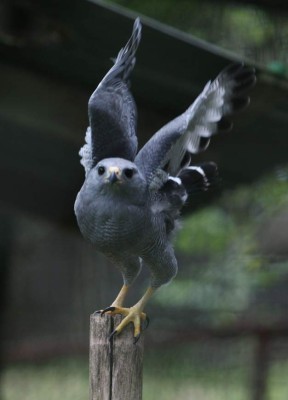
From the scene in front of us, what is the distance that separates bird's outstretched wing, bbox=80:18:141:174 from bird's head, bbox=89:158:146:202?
0.12 metres

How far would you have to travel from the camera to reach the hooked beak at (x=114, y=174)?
2656 mm

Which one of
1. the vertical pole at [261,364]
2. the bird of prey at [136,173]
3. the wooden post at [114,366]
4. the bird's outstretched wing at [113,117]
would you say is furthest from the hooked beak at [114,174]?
the vertical pole at [261,364]

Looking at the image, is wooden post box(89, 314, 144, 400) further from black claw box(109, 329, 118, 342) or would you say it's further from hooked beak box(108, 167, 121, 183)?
hooked beak box(108, 167, 121, 183)

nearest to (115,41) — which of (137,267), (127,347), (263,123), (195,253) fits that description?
(263,123)

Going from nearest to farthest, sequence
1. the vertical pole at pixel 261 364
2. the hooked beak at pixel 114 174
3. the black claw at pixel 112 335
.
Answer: the hooked beak at pixel 114 174 → the black claw at pixel 112 335 → the vertical pole at pixel 261 364

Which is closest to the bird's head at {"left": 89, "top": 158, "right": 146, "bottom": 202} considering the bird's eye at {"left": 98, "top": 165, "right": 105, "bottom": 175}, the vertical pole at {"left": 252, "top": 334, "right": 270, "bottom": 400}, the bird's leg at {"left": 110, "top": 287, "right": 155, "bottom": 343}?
the bird's eye at {"left": 98, "top": 165, "right": 105, "bottom": 175}

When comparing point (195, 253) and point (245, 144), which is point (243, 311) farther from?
point (245, 144)

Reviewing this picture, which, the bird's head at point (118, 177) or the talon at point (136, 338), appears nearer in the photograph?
the bird's head at point (118, 177)

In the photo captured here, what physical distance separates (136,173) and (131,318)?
0.47m

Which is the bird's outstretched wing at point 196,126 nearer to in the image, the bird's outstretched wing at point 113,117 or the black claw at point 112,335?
the bird's outstretched wing at point 113,117

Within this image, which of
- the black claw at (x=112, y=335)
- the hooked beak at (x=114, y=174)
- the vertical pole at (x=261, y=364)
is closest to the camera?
the hooked beak at (x=114, y=174)

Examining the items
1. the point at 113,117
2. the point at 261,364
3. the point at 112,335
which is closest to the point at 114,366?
the point at 112,335

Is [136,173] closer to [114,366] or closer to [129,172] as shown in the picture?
[129,172]

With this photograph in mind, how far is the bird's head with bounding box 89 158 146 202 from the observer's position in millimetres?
2674
